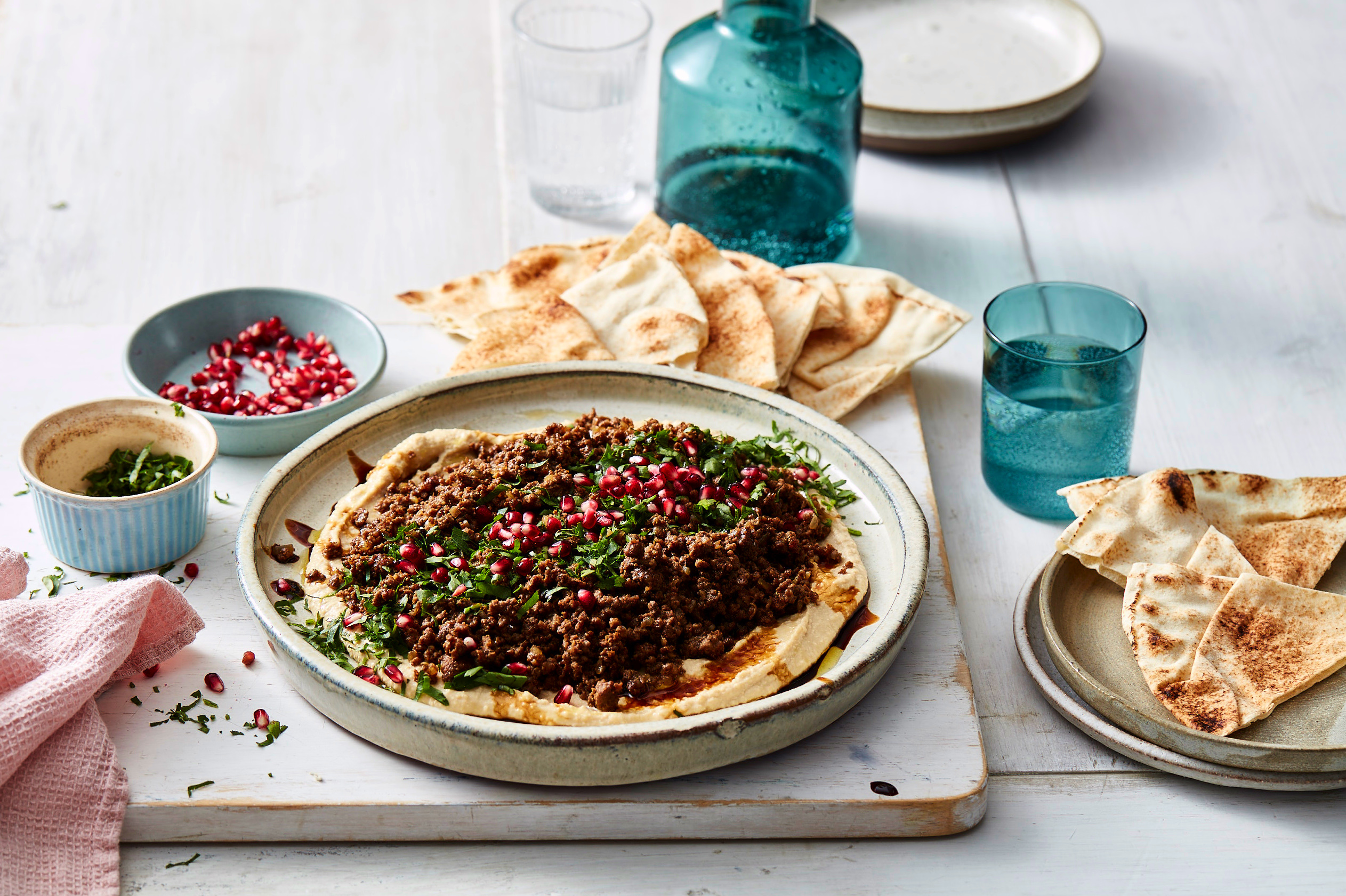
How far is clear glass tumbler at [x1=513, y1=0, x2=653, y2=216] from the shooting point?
15.3 ft

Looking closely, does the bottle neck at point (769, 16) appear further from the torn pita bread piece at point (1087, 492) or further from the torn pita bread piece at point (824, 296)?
the torn pita bread piece at point (1087, 492)

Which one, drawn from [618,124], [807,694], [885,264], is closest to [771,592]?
[807,694]

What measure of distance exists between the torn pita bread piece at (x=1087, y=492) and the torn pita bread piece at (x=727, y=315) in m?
0.88

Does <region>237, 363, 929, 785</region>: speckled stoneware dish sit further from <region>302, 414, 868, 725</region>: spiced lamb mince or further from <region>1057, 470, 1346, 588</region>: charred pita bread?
<region>1057, 470, 1346, 588</region>: charred pita bread

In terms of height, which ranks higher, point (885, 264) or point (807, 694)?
point (807, 694)

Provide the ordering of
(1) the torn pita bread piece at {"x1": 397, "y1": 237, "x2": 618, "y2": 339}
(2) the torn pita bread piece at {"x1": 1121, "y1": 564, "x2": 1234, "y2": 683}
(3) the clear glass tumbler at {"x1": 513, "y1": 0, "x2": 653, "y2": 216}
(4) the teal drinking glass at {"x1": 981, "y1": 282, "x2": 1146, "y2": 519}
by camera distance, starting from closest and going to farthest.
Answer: (2) the torn pita bread piece at {"x1": 1121, "y1": 564, "x2": 1234, "y2": 683} → (4) the teal drinking glass at {"x1": 981, "y1": 282, "x2": 1146, "y2": 519} → (1) the torn pita bread piece at {"x1": 397, "y1": 237, "x2": 618, "y2": 339} → (3) the clear glass tumbler at {"x1": 513, "y1": 0, "x2": 653, "y2": 216}

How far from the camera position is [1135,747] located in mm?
2701

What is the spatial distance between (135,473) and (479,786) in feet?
3.99

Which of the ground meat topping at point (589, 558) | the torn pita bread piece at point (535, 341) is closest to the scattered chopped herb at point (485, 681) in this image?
the ground meat topping at point (589, 558)

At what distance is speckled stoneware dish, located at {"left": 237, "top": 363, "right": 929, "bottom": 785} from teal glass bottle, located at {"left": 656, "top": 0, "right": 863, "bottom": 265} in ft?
3.42

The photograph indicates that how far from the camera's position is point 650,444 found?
127 inches

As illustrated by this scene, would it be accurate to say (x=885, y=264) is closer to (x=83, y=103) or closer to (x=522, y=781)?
(x=522, y=781)

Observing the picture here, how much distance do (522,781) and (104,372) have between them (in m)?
2.05

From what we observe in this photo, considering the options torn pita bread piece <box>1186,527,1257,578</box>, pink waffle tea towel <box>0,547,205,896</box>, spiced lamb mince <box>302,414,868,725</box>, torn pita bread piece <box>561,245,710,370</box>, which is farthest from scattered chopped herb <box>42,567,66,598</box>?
torn pita bread piece <box>1186,527,1257,578</box>
